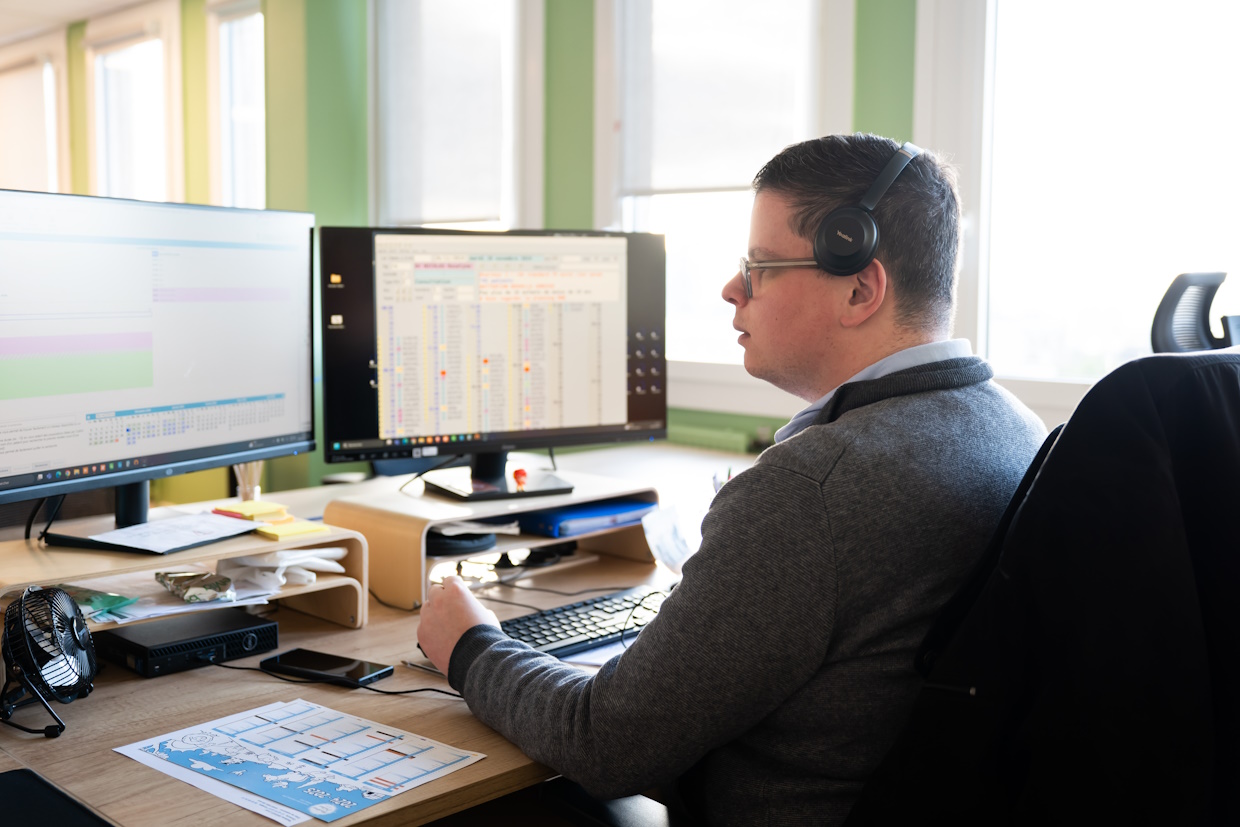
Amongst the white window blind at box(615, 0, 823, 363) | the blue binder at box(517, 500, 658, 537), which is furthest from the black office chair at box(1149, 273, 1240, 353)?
the white window blind at box(615, 0, 823, 363)

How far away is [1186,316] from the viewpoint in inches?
62.7

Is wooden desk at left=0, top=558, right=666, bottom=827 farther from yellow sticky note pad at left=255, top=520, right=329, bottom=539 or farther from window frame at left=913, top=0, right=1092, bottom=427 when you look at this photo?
window frame at left=913, top=0, right=1092, bottom=427

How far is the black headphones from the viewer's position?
1.04 meters

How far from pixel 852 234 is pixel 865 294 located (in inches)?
3.0

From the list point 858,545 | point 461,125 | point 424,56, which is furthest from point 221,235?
point 424,56

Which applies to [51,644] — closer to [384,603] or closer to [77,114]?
[384,603]

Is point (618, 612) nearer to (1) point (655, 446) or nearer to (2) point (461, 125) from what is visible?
(1) point (655, 446)

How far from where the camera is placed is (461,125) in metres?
4.28

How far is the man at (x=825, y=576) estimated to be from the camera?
909 mm

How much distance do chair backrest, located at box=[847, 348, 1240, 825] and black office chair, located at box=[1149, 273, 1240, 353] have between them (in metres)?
0.80

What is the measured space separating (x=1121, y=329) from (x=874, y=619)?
1886 mm

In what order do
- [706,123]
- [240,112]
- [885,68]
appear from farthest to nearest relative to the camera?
[240,112], [706,123], [885,68]

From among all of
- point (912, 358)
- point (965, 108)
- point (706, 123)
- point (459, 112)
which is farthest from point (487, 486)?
point (459, 112)

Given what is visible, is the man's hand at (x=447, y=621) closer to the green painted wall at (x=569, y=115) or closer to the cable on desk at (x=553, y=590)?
the cable on desk at (x=553, y=590)
